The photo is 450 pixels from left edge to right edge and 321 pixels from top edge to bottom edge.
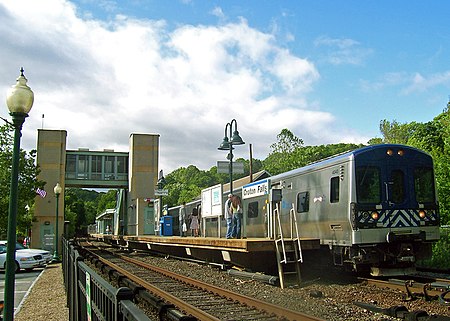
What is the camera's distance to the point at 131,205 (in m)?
43.5

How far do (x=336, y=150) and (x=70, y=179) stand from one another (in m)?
50.7

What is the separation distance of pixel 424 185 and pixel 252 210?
6929mm

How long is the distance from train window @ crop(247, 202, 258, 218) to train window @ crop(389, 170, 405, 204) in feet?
20.4

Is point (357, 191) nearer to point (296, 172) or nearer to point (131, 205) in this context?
point (296, 172)

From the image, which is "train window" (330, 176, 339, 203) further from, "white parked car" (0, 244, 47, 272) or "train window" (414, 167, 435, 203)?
"white parked car" (0, 244, 47, 272)

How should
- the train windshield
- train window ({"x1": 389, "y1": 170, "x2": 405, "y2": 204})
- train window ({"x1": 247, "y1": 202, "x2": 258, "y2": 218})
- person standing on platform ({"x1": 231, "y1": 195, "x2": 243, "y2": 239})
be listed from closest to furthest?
the train windshield, train window ({"x1": 389, "y1": 170, "x2": 405, "y2": 204}), person standing on platform ({"x1": 231, "y1": 195, "x2": 243, "y2": 239}), train window ({"x1": 247, "y1": 202, "x2": 258, "y2": 218})

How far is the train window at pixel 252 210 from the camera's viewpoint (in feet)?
57.4

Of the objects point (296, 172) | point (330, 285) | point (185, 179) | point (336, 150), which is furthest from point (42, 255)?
point (185, 179)

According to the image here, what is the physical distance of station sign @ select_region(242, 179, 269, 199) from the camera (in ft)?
47.4

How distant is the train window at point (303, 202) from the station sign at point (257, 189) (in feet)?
3.18

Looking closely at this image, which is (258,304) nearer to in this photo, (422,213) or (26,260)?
(422,213)

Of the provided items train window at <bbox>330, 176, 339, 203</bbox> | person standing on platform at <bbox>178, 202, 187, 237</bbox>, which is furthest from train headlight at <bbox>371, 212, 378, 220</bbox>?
person standing on platform at <bbox>178, 202, 187, 237</bbox>

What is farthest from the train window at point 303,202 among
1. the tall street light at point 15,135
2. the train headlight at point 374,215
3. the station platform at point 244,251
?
the tall street light at point 15,135

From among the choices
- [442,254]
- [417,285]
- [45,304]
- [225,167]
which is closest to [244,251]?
[417,285]
